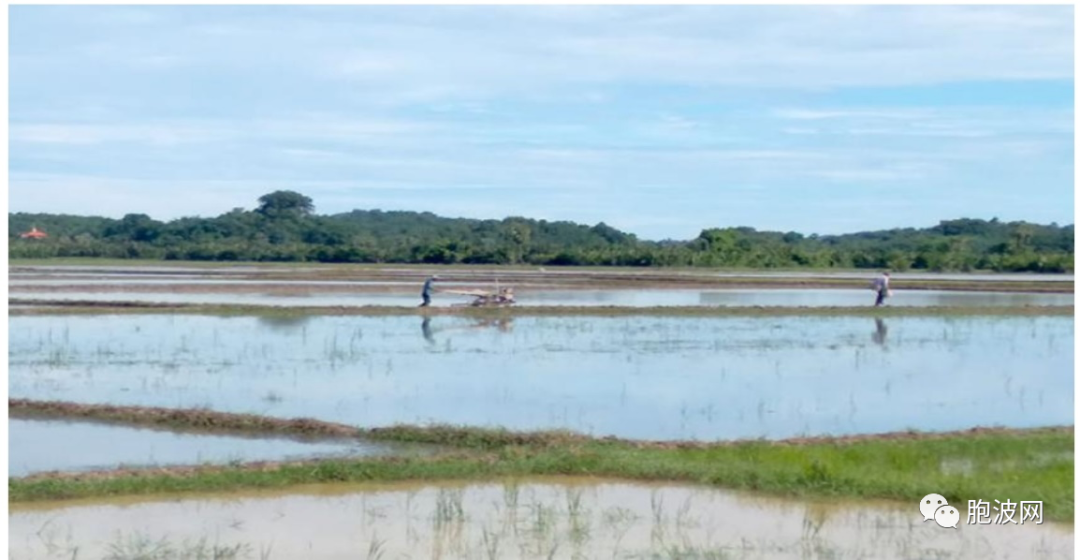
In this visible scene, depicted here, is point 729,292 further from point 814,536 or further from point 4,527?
point 4,527

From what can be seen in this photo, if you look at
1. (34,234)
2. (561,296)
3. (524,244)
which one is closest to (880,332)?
(561,296)

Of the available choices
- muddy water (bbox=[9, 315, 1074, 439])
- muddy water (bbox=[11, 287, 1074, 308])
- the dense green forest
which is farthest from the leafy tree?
muddy water (bbox=[9, 315, 1074, 439])

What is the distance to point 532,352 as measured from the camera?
15.8 metres

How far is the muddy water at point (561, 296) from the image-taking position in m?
23.6

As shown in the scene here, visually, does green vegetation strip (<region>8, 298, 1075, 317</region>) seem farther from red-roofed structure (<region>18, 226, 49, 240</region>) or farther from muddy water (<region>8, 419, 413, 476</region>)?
red-roofed structure (<region>18, 226, 49, 240</region>)

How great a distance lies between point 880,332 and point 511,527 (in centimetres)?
1202

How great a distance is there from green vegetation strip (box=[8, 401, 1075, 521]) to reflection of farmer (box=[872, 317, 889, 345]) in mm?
7280

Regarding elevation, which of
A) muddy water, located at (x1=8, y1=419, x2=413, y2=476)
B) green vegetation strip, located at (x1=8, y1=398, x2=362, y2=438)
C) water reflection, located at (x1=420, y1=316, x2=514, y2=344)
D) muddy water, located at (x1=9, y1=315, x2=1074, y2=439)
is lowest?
muddy water, located at (x1=8, y1=419, x2=413, y2=476)

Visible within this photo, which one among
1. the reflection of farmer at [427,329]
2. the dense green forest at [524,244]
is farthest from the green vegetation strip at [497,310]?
the dense green forest at [524,244]

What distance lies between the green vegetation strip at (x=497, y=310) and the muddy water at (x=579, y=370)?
24.8 inches

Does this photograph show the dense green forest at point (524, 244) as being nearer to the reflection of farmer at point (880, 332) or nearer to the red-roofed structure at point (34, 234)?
the red-roofed structure at point (34, 234)

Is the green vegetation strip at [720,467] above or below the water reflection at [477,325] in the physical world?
below

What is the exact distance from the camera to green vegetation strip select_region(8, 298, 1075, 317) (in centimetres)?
2064

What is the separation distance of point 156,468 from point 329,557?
8.28 feet
